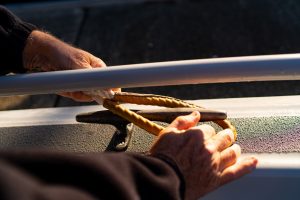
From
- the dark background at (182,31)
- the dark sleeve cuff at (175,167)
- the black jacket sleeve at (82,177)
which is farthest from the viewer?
the dark background at (182,31)

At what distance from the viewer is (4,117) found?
1226 millimetres

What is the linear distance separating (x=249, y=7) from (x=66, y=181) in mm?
2372

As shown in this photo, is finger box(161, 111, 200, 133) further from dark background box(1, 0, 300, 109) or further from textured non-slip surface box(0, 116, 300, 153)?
dark background box(1, 0, 300, 109)

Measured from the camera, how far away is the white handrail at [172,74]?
844 mm

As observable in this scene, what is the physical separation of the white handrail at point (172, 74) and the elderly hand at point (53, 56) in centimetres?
17

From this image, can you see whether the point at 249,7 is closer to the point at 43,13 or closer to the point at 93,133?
the point at 43,13

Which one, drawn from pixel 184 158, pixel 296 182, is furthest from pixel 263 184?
pixel 184 158

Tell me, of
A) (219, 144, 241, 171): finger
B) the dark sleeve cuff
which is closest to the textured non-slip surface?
(219, 144, 241, 171): finger

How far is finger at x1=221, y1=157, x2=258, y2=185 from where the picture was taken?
0.86m

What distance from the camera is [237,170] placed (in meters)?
0.86

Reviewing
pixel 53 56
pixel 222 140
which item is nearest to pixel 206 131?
pixel 222 140

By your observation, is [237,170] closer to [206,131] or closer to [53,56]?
[206,131]

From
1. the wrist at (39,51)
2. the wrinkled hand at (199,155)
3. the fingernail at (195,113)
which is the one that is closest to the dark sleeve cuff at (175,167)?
the wrinkled hand at (199,155)

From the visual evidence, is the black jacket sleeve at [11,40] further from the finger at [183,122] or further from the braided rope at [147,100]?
the finger at [183,122]
